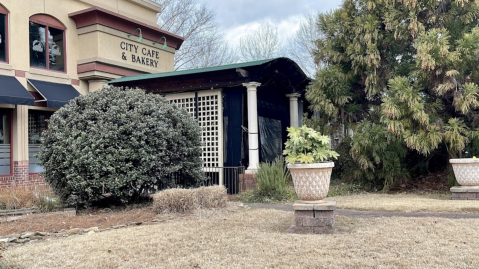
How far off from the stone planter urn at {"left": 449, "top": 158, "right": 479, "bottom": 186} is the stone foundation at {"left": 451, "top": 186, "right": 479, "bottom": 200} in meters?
0.11

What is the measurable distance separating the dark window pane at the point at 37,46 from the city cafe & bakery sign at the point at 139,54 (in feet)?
9.72

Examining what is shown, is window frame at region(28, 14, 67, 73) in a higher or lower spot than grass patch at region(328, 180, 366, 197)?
higher

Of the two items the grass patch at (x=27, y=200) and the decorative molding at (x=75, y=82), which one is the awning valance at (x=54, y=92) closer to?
the decorative molding at (x=75, y=82)

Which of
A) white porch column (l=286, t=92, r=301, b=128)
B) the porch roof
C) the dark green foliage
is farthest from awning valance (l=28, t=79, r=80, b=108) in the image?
the dark green foliage

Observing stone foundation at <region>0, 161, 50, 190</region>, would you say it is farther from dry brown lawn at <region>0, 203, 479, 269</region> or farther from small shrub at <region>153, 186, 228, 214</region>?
dry brown lawn at <region>0, 203, 479, 269</region>

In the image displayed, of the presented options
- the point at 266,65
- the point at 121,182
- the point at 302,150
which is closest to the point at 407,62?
the point at 266,65

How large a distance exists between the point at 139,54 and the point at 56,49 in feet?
11.2

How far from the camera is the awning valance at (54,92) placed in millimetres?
13984

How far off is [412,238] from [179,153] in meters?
5.34

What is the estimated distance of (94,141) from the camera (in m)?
8.10

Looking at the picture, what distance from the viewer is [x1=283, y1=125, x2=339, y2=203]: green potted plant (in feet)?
19.0

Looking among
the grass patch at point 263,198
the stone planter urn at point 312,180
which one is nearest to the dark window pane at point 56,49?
the grass patch at point 263,198

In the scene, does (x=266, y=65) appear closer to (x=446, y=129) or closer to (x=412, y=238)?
(x=446, y=129)

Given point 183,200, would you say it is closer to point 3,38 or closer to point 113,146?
point 113,146
